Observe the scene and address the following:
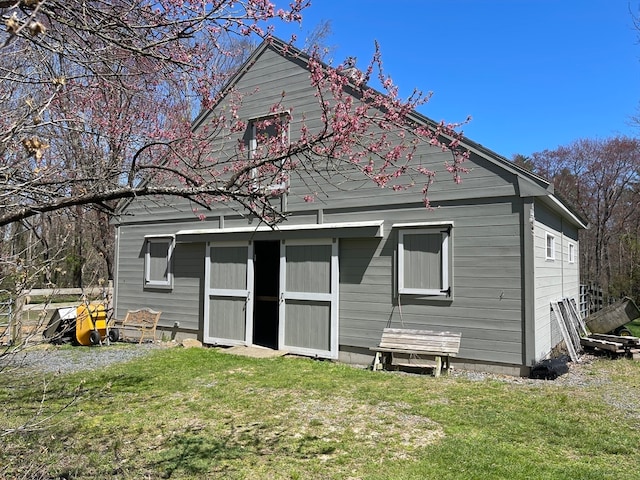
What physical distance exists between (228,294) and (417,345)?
452 centimetres

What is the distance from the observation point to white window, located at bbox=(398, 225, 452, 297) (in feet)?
27.3

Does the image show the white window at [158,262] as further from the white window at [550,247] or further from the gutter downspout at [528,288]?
the white window at [550,247]

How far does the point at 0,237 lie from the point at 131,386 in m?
3.68

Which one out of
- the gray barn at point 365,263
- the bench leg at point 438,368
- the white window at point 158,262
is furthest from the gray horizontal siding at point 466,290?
the white window at point 158,262

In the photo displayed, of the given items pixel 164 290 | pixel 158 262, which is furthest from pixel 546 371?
pixel 158 262

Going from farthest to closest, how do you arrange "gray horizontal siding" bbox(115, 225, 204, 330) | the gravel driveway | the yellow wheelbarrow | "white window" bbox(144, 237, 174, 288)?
"white window" bbox(144, 237, 174, 288) → "gray horizontal siding" bbox(115, 225, 204, 330) → the yellow wheelbarrow → the gravel driveway

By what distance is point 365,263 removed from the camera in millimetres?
9133

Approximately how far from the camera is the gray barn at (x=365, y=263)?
307 inches

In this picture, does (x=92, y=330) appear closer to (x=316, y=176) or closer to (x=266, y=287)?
(x=266, y=287)

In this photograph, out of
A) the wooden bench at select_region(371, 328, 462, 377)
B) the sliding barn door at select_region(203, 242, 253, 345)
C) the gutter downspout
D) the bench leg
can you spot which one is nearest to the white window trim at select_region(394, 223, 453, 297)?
the wooden bench at select_region(371, 328, 462, 377)

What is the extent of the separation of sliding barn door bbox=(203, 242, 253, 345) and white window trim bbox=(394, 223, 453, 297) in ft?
11.4

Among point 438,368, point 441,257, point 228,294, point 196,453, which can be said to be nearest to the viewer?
point 196,453

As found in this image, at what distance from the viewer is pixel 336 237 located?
920cm

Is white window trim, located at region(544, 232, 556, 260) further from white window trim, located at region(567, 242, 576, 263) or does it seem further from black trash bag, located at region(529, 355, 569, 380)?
white window trim, located at region(567, 242, 576, 263)
